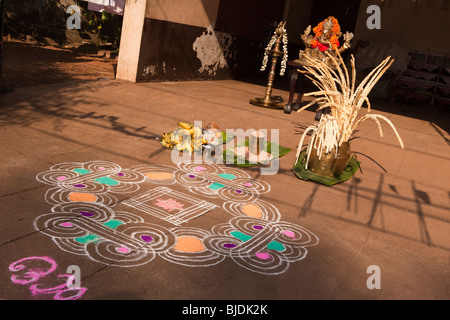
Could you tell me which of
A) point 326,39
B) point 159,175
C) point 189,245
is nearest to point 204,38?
point 326,39

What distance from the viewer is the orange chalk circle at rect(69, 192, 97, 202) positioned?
10.9 ft

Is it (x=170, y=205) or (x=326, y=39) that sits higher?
(x=326, y=39)

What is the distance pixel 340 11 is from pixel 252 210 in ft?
32.6

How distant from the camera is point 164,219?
3213 millimetres

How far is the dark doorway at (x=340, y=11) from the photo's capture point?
11789 mm

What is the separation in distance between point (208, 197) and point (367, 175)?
192cm

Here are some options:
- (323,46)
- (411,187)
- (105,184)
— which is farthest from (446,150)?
(105,184)

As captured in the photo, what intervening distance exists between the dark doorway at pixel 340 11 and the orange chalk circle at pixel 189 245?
1046 centimetres

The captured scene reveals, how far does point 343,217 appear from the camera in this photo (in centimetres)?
369

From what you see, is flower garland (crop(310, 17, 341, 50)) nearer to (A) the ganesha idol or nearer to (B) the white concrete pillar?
(A) the ganesha idol

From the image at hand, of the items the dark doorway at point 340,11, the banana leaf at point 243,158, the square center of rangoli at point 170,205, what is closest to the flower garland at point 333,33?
the banana leaf at point 243,158

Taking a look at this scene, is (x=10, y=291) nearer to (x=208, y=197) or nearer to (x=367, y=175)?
(x=208, y=197)

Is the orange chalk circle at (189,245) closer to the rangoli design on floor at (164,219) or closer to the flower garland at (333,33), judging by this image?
the rangoli design on floor at (164,219)

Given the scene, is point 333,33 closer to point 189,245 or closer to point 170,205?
point 170,205
